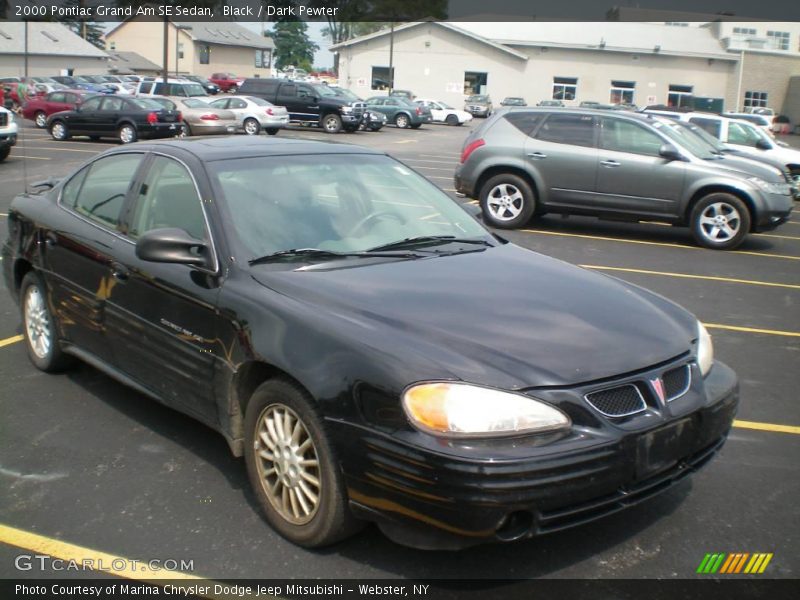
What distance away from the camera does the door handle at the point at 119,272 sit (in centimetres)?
425

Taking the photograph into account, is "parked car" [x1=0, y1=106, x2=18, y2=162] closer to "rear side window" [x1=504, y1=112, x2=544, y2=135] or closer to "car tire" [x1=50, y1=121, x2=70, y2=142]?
"car tire" [x1=50, y1=121, x2=70, y2=142]

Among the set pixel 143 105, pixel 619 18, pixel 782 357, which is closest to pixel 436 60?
pixel 619 18

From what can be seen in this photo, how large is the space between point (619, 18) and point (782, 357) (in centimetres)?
7658

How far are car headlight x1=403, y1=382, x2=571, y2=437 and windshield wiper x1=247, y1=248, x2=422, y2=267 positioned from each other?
3.87 ft

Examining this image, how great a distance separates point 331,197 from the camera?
168 inches

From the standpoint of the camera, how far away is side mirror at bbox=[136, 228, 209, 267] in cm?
368

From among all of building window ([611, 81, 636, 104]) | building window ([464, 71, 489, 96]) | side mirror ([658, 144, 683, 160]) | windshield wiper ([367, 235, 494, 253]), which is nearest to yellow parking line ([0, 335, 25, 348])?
windshield wiper ([367, 235, 494, 253])

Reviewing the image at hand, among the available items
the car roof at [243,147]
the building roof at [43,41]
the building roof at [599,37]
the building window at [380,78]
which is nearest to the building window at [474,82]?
the building roof at [599,37]

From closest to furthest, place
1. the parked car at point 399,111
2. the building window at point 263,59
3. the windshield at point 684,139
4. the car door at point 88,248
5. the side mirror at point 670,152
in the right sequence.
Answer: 1. the car door at point 88,248
2. the side mirror at point 670,152
3. the windshield at point 684,139
4. the parked car at point 399,111
5. the building window at point 263,59

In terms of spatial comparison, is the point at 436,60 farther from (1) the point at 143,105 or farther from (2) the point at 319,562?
(2) the point at 319,562

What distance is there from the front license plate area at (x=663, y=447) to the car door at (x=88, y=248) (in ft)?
9.37

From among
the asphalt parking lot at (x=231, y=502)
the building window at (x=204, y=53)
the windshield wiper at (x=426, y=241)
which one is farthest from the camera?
the building window at (x=204, y=53)

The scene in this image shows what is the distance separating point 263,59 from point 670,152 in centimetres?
8982

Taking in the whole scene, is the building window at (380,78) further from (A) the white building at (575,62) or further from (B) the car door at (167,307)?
(B) the car door at (167,307)
